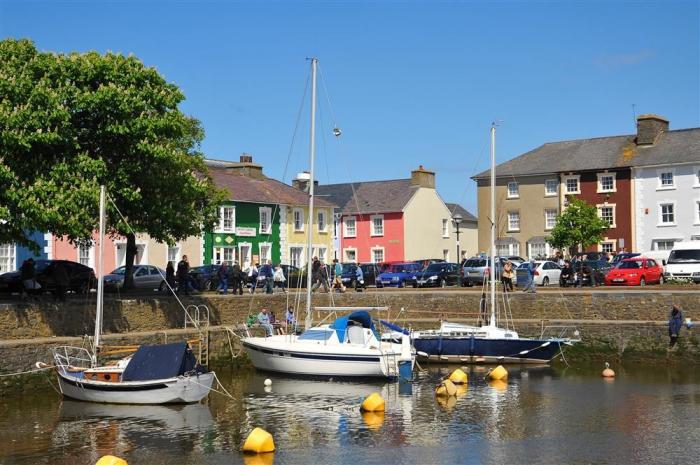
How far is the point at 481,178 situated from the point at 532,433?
47.8 meters

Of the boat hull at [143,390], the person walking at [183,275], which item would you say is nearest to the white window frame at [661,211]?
the person walking at [183,275]

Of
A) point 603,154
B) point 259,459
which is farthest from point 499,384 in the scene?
point 603,154

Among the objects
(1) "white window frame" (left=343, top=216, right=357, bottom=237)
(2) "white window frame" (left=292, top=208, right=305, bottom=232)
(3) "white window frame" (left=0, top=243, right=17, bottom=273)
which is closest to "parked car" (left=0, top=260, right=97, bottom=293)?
(3) "white window frame" (left=0, top=243, right=17, bottom=273)

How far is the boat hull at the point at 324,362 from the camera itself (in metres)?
29.7

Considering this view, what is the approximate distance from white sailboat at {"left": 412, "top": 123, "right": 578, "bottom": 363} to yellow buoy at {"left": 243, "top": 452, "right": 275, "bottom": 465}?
1498 cm

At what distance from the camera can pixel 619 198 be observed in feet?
206

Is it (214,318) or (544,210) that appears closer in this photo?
(214,318)

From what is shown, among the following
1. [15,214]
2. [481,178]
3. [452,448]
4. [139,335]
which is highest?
[481,178]

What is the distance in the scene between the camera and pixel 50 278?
119 feet

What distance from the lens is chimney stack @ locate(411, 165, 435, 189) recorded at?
243ft

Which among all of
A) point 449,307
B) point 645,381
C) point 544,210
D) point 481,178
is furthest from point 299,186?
point 645,381

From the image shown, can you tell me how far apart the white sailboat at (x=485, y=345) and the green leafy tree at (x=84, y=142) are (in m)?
10.2

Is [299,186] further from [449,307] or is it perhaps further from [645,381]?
[645,381]

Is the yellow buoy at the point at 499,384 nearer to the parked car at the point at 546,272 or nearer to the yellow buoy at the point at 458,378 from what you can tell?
the yellow buoy at the point at 458,378
